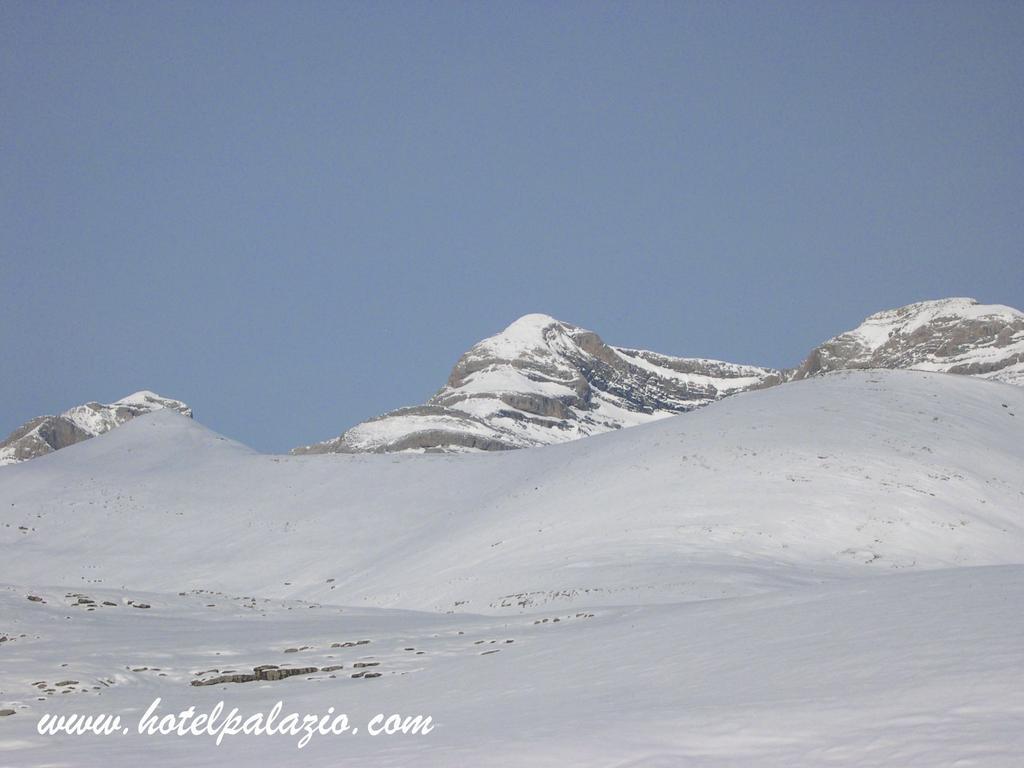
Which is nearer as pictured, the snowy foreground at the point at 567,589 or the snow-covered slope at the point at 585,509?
the snowy foreground at the point at 567,589

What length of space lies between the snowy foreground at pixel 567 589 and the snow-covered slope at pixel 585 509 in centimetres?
18

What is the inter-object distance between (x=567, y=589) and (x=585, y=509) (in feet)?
42.1

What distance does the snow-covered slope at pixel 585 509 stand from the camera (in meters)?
38.7

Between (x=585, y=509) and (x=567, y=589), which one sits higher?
(x=585, y=509)

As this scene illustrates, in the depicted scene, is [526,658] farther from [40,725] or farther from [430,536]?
[430,536]

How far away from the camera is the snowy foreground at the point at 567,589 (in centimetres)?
1377

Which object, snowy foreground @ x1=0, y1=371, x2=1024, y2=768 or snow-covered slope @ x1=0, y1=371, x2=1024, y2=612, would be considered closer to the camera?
snowy foreground @ x1=0, y1=371, x2=1024, y2=768

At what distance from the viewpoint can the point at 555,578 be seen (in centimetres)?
3706

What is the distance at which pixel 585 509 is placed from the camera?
47.5m

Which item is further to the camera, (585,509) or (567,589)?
(585,509)

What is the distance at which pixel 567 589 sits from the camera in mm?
34781

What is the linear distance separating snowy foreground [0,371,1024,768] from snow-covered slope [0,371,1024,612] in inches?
7.3

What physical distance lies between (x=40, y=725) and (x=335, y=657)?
750cm

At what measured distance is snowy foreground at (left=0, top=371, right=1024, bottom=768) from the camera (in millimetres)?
13773
